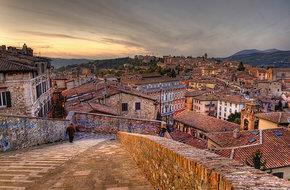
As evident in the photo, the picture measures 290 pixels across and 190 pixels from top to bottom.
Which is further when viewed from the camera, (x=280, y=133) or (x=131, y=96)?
(x=131, y=96)

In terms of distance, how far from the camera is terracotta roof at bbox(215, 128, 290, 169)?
23.8 metres

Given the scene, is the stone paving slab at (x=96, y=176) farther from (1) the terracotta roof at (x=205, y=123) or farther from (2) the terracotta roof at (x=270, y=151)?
(1) the terracotta roof at (x=205, y=123)

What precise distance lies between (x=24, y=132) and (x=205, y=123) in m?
36.7

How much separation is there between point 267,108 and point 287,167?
61097 mm

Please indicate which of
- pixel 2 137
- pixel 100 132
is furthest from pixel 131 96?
pixel 2 137

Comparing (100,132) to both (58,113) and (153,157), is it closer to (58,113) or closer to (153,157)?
(153,157)

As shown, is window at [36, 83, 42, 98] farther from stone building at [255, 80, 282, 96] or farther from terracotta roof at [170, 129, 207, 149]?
stone building at [255, 80, 282, 96]

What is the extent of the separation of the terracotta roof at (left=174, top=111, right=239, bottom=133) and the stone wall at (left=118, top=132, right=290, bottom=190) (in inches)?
1519

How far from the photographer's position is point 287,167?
23.8 meters

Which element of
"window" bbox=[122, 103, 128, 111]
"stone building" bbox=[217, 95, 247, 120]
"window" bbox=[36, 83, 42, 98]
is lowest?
"stone building" bbox=[217, 95, 247, 120]

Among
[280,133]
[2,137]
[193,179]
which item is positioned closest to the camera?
[193,179]

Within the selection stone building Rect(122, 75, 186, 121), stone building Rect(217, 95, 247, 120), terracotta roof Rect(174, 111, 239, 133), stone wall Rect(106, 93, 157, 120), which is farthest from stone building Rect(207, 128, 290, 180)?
stone building Rect(122, 75, 186, 121)

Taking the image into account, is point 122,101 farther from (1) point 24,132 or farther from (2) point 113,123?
(1) point 24,132

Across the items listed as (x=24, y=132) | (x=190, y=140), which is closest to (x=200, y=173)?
(x=24, y=132)
